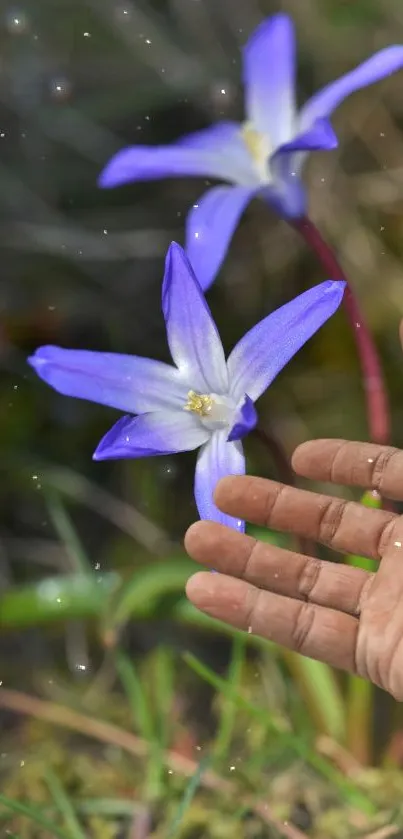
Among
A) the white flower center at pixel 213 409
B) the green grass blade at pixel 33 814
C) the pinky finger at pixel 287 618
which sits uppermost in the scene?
the white flower center at pixel 213 409

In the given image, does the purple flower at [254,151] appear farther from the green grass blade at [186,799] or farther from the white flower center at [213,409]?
A: the green grass blade at [186,799]

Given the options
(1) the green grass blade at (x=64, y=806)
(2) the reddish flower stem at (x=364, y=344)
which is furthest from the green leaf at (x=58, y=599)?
(2) the reddish flower stem at (x=364, y=344)

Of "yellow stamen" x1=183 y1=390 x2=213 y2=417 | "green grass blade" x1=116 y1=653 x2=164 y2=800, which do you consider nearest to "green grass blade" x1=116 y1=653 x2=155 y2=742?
"green grass blade" x1=116 y1=653 x2=164 y2=800

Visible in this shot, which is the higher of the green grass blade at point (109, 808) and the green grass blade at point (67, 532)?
the green grass blade at point (67, 532)

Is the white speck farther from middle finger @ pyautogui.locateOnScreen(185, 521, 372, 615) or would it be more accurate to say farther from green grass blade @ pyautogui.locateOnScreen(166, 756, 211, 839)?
green grass blade @ pyautogui.locateOnScreen(166, 756, 211, 839)

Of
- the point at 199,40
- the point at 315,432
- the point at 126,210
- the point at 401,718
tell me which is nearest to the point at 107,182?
the point at 126,210

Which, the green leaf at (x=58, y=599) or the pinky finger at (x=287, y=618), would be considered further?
the green leaf at (x=58, y=599)

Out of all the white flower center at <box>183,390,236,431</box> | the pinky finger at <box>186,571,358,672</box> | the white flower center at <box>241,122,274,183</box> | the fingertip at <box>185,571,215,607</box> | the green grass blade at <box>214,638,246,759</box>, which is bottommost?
the green grass blade at <box>214,638,246,759</box>
